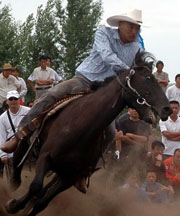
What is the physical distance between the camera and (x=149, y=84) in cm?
719

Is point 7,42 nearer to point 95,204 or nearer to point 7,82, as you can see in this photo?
point 7,82

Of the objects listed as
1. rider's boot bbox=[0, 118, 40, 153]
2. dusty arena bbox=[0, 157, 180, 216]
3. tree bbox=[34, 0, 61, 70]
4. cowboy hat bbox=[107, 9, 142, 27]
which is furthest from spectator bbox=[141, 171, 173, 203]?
tree bbox=[34, 0, 61, 70]

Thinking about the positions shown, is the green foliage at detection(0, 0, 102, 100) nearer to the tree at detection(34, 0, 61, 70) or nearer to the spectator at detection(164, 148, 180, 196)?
the tree at detection(34, 0, 61, 70)

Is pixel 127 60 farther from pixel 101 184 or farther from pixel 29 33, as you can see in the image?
pixel 29 33

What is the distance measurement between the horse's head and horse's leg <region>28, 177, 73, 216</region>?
162 centimetres

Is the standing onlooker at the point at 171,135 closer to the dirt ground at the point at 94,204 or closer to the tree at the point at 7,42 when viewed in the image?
the dirt ground at the point at 94,204

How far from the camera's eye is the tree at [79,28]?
3750 centimetres

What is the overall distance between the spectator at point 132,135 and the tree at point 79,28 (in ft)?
83.7

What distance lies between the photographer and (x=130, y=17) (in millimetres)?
7719

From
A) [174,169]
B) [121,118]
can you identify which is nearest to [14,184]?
[121,118]

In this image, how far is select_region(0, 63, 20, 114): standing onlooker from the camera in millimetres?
14094

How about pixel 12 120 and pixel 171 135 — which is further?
pixel 171 135

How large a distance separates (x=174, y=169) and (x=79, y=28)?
27.9 meters

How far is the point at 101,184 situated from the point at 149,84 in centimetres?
316
